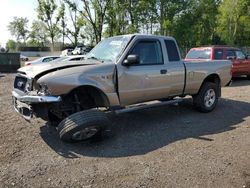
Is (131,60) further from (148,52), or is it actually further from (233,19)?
(233,19)

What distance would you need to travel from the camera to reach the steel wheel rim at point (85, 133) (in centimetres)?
548

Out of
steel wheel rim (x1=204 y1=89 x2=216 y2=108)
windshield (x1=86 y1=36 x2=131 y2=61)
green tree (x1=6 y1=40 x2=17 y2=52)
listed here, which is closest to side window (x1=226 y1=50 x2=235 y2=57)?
steel wheel rim (x1=204 y1=89 x2=216 y2=108)

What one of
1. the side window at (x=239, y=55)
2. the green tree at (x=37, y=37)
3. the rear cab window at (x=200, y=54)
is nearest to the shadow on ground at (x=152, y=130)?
the rear cab window at (x=200, y=54)

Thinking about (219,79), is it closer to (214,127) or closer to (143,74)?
(214,127)

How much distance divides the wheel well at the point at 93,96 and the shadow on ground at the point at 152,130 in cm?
59

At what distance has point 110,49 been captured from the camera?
22.5 ft

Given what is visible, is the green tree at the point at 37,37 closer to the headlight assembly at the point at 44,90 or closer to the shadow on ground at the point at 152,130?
the shadow on ground at the point at 152,130

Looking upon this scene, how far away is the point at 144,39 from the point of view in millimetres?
6941

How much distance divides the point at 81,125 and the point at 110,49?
2147 millimetres

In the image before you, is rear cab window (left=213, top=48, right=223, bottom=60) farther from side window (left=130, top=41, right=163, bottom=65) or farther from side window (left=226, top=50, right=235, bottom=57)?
side window (left=130, top=41, right=163, bottom=65)

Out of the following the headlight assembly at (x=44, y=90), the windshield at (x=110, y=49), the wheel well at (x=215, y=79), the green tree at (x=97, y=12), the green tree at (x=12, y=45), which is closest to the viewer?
the headlight assembly at (x=44, y=90)

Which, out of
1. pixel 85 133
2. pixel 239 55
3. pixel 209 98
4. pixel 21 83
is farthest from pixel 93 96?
pixel 239 55

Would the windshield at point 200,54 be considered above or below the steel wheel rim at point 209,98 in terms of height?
above

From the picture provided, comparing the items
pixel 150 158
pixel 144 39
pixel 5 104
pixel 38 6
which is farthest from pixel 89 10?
pixel 150 158
